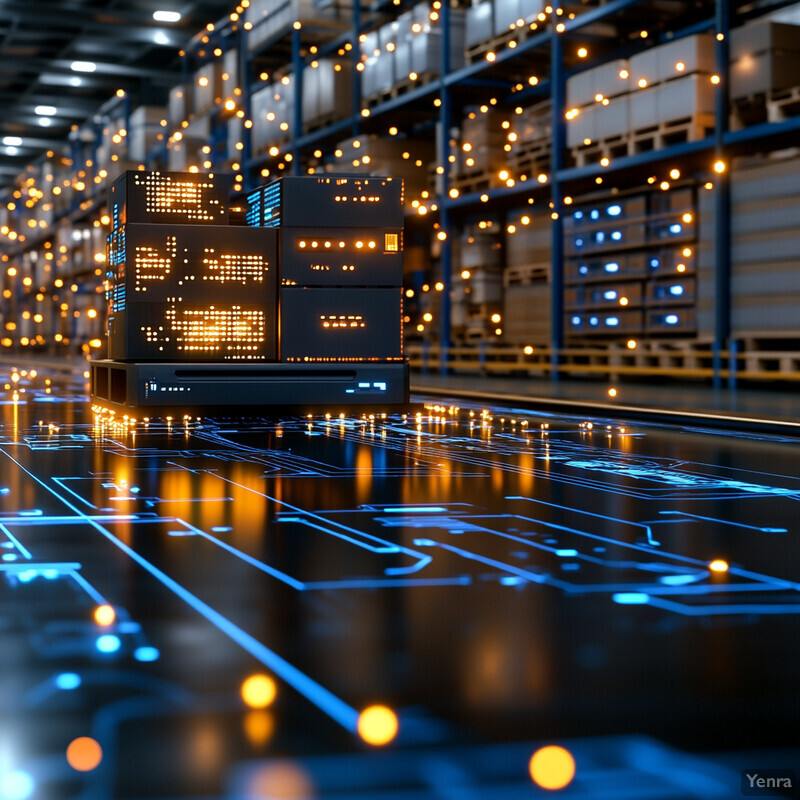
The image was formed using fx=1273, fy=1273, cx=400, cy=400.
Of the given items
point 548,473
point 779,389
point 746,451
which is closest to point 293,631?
point 548,473

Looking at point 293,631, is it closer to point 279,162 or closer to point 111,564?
point 111,564

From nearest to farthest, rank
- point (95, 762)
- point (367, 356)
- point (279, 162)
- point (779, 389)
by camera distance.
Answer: point (95, 762), point (367, 356), point (779, 389), point (279, 162)

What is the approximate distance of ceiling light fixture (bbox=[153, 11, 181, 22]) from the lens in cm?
3066

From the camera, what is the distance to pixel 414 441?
10.0m

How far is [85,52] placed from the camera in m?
34.5

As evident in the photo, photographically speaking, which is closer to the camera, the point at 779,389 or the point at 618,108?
the point at 779,389

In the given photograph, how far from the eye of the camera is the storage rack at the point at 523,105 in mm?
16250

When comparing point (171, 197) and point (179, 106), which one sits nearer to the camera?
point (171, 197)

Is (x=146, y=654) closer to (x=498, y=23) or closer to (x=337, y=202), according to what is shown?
(x=337, y=202)

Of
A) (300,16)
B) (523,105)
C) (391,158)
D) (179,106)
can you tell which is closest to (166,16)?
(179,106)

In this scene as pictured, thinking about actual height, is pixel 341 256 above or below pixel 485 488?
above

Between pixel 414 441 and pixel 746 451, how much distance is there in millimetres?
2525

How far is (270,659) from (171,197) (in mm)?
11165

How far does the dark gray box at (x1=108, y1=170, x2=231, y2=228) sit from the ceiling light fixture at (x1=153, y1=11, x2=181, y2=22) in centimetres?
1834
